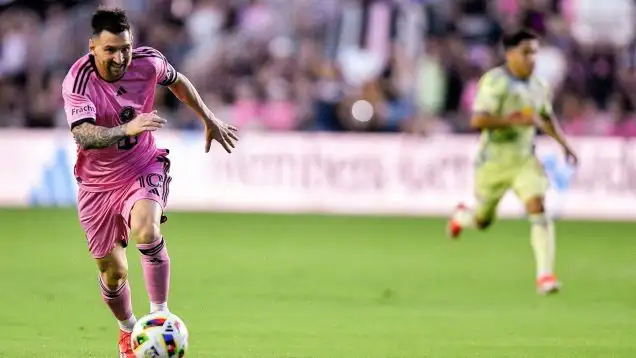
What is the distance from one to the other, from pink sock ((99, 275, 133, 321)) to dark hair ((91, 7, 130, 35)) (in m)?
1.54

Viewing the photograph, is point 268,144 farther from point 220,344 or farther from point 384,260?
point 220,344

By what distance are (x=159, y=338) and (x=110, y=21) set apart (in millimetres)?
1763

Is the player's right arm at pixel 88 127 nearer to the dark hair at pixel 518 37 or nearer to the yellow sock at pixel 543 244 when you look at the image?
the yellow sock at pixel 543 244

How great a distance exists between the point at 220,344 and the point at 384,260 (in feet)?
19.1

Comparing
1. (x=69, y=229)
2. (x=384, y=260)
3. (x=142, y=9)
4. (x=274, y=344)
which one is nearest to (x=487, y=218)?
(x=384, y=260)

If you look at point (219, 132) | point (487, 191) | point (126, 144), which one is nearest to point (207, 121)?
point (219, 132)

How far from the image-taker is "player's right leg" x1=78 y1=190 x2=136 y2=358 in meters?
7.99

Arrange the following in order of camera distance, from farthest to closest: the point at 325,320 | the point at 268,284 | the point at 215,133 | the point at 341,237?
the point at 341,237, the point at 268,284, the point at 325,320, the point at 215,133

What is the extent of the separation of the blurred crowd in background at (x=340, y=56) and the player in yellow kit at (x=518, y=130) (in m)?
7.53

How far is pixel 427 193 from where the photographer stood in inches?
778

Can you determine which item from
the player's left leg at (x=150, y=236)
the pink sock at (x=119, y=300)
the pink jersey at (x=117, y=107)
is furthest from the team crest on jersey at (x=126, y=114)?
the pink sock at (x=119, y=300)

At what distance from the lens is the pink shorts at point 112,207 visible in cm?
788

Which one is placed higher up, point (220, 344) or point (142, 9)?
point (142, 9)

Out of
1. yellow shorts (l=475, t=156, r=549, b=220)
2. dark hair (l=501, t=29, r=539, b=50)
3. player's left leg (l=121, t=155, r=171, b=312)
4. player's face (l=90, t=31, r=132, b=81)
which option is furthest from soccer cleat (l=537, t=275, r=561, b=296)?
player's face (l=90, t=31, r=132, b=81)
